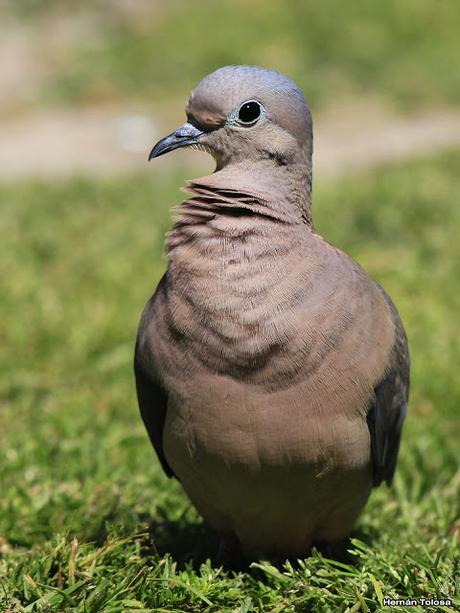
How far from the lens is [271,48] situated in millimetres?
13508

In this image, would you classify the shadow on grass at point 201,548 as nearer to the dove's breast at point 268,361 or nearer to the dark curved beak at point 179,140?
the dove's breast at point 268,361

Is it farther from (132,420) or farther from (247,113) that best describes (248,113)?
(132,420)

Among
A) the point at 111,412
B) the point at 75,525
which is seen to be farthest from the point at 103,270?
the point at 75,525

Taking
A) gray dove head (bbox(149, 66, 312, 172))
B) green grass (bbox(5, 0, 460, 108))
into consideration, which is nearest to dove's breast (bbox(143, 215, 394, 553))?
gray dove head (bbox(149, 66, 312, 172))

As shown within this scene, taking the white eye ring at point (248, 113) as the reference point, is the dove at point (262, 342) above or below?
below

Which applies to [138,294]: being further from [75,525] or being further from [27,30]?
[27,30]

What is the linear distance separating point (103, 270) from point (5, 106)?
6771 millimetres

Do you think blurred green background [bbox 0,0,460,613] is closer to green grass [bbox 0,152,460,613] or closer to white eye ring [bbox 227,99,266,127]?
green grass [bbox 0,152,460,613]

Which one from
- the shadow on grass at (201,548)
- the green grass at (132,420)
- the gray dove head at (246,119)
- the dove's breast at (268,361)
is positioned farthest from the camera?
the shadow on grass at (201,548)

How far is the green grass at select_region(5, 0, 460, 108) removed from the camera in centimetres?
1262

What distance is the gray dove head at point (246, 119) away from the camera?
3166mm

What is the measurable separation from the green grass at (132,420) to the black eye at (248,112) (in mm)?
1407

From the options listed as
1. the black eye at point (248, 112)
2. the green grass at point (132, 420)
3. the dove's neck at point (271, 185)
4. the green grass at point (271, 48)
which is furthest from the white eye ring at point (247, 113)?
the green grass at point (271, 48)

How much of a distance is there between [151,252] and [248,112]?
12.1ft
